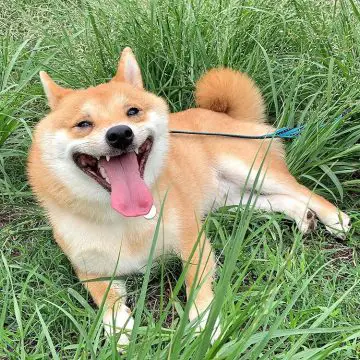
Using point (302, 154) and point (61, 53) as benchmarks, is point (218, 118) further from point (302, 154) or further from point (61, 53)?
point (61, 53)

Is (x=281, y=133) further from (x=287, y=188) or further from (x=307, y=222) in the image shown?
(x=307, y=222)

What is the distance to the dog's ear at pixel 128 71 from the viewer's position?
8.16ft

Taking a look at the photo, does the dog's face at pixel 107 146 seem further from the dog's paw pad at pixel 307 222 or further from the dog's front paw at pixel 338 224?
the dog's front paw at pixel 338 224

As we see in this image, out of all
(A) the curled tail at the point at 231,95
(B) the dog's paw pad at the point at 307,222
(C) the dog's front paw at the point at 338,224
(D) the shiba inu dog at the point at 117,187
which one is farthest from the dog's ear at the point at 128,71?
(C) the dog's front paw at the point at 338,224

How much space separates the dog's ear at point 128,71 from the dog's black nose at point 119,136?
48 cm

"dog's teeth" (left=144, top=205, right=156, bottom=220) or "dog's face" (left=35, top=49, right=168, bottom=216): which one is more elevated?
"dog's face" (left=35, top=49, right=168, bottom=216)

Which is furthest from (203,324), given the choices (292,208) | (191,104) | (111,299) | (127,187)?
(191,104)

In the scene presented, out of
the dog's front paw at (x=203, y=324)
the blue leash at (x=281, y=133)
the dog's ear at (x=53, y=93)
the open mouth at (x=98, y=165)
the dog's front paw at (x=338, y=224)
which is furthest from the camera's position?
the blue leash at (x=281, y=133)

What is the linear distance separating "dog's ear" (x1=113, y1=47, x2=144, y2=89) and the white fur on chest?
0.63 meters

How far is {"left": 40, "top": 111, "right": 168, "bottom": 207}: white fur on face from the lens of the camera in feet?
6.92

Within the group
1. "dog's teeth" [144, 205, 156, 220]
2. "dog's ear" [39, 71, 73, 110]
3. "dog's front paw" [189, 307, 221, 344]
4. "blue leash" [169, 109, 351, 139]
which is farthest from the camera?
"blue leash" [169, 109, 351, 139]

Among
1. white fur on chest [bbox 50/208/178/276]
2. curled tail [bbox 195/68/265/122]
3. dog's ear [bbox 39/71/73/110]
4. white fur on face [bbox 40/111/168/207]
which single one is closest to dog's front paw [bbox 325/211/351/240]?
curled tail [bbox 195/68/265/122]

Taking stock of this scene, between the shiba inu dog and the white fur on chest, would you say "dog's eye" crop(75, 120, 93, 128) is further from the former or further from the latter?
the white fur on chest

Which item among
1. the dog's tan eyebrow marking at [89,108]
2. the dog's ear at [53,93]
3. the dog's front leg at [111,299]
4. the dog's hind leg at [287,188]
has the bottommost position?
the dog's front leg at [111,299]
